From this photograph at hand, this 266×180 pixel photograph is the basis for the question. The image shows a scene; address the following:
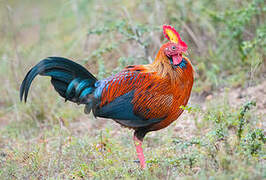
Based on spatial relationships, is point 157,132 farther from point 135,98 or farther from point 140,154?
point 135,98

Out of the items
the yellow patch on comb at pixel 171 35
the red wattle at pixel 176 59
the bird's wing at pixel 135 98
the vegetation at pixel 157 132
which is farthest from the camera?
the yellow patch on comb at pixel 171 35

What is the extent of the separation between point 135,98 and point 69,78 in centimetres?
85

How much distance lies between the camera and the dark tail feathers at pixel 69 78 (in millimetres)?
4305

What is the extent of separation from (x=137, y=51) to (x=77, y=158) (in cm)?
330

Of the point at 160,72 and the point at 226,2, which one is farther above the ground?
the point at 226,2

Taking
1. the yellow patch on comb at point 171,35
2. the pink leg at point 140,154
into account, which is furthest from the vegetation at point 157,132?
the yellow patch on comb at point 171,35

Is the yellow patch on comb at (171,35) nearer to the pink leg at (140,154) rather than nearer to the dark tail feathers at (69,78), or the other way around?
the dark tail feathers at (69,78)

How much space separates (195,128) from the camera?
5770 mm

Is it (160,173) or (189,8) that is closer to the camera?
(160,173)

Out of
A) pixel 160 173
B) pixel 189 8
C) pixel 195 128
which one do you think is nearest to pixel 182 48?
pixel 160 173

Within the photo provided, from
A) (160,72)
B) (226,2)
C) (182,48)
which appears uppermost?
(226,2)

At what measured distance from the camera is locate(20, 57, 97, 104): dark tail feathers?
169 inches

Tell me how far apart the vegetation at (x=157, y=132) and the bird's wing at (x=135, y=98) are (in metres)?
0.42

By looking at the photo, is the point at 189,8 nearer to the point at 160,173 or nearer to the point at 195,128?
the point at 195,128
